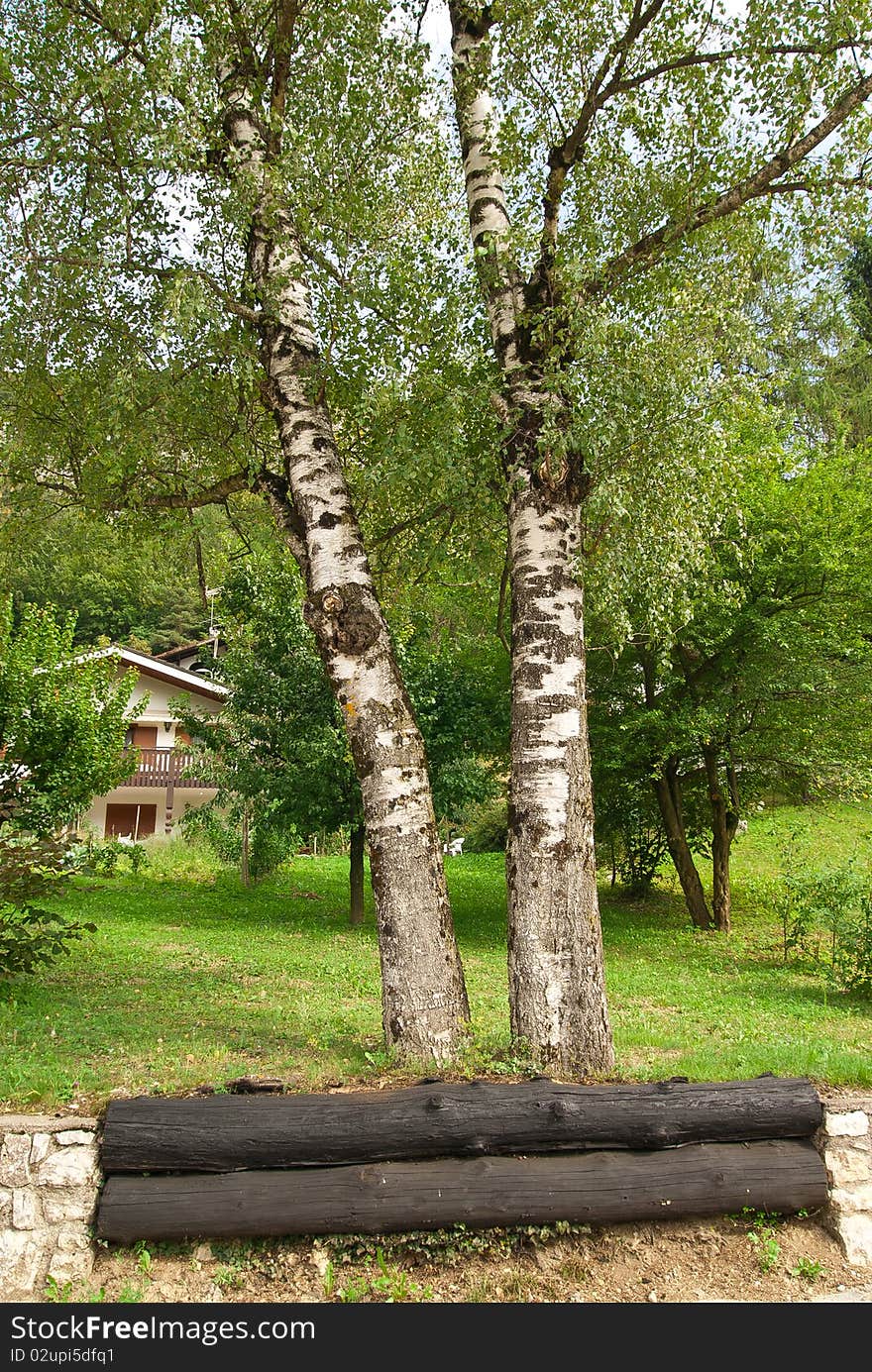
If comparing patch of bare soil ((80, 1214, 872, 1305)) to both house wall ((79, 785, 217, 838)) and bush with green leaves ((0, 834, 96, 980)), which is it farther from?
house wall ((79, 785, 217, 838))

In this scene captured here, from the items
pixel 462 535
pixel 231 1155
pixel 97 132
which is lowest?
pixel 231 1155

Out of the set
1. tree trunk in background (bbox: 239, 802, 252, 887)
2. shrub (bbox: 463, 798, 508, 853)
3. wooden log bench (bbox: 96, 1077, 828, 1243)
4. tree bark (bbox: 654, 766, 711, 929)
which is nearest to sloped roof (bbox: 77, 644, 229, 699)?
tree trunk in background (bbox: 239, 802, 252, 887)

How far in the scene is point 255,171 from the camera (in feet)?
18.8

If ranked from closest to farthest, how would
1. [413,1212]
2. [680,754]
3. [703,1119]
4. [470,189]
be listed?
[413,1212]
[703,1119]
[470,189]
[680,754]

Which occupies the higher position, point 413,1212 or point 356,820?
point 356,820

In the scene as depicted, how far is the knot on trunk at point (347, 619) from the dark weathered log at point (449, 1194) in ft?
8.92

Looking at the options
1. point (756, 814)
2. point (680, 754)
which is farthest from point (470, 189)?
point (756, 814)

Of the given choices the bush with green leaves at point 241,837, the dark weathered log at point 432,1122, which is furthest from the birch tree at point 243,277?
the bush with green leaves at point 241,837

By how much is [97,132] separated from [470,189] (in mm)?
2532

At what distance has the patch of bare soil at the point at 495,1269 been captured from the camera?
382cm

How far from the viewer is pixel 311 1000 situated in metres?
8.59

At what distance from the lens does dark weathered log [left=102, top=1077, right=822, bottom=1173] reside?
12.8 ft

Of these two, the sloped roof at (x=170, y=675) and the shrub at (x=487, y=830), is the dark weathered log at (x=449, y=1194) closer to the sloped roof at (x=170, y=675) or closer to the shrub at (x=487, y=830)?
the shrub at (x=487, y=830)

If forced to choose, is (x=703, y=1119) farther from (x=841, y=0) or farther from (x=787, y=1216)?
(x=841, y=0)
